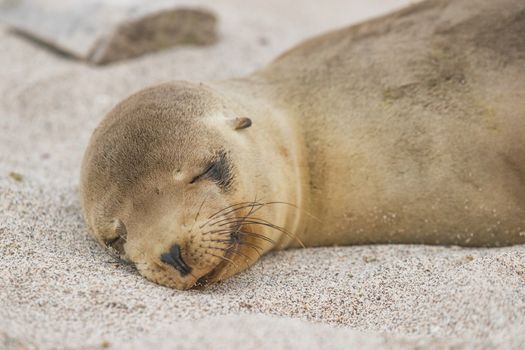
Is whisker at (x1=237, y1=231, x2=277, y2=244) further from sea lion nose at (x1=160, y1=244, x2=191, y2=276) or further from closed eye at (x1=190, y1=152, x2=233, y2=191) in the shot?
sea lion nose at (x1=160, y1=244, x2=191, y2=276)

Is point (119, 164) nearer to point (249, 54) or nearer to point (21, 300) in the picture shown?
point (21, 300)

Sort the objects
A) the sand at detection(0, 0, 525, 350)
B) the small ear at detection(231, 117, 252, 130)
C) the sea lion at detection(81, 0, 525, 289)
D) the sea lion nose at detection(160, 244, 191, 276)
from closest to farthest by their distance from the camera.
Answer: the sand at detection(0, 0, 525, 350) < the sea lion nose at detection(160, 244, 191, 276) < the sea lion at detection(81, 0, 525, 289) < the small ear at detection(231, 117, 252, 130)

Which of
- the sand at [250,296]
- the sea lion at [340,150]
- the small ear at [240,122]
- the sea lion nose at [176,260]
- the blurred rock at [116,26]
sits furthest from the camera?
the blurred rock at [116,26]

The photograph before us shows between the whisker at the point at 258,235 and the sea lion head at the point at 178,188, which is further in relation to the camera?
the whisker at the point at 258,235

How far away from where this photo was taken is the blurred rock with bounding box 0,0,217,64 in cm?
627

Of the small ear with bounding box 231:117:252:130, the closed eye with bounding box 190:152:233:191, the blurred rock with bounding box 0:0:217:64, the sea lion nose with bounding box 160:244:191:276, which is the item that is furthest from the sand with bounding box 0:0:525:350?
the blurred rock with bounding box 0:0:217:64

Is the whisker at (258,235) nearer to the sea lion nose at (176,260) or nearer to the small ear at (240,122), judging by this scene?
the sea lion nose at (176,260)

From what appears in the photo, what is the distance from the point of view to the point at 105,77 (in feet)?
20.3

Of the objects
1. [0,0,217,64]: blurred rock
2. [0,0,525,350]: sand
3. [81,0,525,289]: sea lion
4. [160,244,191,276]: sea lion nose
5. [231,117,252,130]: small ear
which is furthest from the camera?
[0,0,217,64]: blurred rock

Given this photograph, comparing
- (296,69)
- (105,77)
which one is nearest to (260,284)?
(296,69)

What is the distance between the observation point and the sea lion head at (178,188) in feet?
9.72

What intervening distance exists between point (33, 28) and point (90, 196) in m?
4.04

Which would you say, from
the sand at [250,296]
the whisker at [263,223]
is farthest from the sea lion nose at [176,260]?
the whisker at [263,223]

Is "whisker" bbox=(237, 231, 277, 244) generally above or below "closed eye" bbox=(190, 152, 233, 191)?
below
